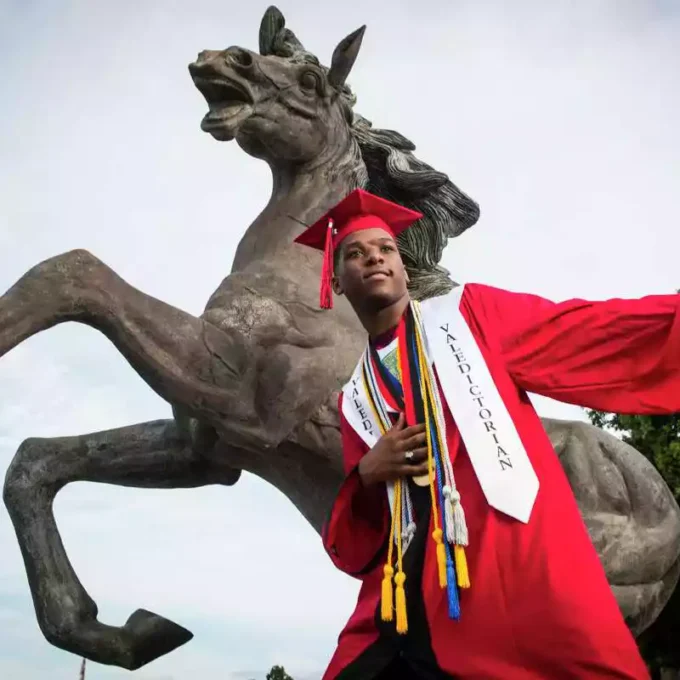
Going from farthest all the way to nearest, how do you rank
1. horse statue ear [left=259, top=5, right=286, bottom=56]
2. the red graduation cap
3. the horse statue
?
horse statue ear [left=259, top=5, right=286, bottom=56] → the horse statue → the red graduation cap

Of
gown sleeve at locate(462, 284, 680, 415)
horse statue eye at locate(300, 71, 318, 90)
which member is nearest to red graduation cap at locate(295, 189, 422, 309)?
gown sleeve at locate(462, 284, 680, 415)

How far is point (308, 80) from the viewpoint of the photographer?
4.92m

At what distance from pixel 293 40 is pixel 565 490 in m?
3.29

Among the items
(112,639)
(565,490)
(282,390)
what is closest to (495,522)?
(565,490)

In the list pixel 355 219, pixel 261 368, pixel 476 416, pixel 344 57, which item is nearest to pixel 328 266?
pixel 355 219

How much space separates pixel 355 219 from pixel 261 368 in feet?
4.52

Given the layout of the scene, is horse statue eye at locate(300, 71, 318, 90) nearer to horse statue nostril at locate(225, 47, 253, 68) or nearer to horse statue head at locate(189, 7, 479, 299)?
horse statue head at locate(189, 7, 479, 299)

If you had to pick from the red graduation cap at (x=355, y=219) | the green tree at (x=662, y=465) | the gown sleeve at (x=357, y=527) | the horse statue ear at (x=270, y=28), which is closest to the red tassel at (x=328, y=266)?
the red graduation cap at (x=355, y=219)

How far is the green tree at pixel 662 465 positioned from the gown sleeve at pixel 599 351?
1033cm

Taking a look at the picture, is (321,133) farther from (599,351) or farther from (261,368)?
(599,351)

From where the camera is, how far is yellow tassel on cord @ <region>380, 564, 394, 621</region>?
8.48 ft

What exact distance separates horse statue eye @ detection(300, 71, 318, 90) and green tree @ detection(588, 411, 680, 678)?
29.9 feet

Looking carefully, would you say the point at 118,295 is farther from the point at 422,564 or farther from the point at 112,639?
the point at 422,564

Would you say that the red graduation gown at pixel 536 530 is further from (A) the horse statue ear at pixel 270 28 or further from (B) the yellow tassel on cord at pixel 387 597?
(A) the horse statue ear at pixel 270 28
